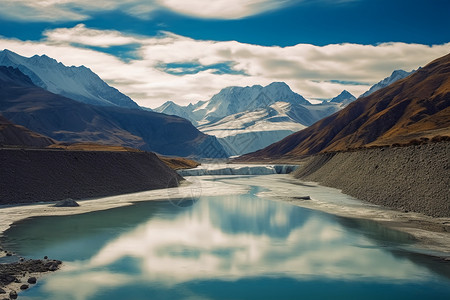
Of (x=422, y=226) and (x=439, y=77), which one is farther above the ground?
(x=439, y=77)

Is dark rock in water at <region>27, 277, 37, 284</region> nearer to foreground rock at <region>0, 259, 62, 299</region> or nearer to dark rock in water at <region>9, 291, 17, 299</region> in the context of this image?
foreground rock at <region>0, 259, 62, 299</region>

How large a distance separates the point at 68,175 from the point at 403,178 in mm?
51433

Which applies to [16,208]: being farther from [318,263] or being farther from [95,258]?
[318,263]

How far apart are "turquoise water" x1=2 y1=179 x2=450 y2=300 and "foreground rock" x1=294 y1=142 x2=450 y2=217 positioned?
8026 mm

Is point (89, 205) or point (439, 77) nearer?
point (89, 205)

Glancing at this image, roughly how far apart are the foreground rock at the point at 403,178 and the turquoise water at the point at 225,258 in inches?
316

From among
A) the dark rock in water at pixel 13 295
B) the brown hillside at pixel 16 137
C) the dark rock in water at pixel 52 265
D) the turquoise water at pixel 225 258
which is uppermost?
the brown hillside at pixel 16 137

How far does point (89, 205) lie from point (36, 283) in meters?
36.5

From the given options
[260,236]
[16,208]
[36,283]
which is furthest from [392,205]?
[16,208]

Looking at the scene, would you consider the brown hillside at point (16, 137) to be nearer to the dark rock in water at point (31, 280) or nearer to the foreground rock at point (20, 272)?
the foreground rock at point (20, 272)

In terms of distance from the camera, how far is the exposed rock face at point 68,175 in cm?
6103

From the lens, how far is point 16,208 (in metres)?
54.3

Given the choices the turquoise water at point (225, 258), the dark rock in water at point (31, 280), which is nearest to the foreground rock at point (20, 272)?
the dark rock in water at point (31, 280)

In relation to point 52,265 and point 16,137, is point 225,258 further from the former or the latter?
point 16,137
